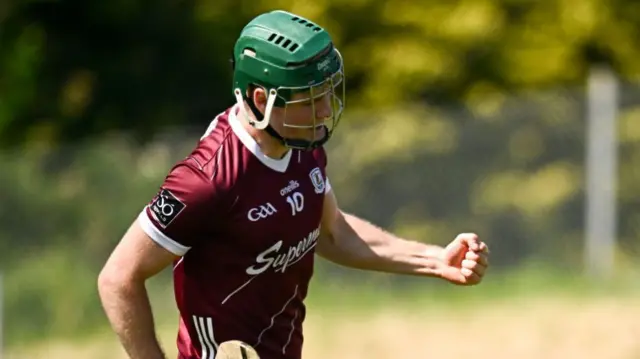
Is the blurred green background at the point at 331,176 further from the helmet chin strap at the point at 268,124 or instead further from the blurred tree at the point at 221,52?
Result: the helmet chin strap at the point at 268,124

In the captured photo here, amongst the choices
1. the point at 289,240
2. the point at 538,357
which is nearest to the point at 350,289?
the point at 538,357

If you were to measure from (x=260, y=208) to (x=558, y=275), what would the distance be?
36.4ft

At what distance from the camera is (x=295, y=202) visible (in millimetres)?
5371

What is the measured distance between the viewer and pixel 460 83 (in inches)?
858

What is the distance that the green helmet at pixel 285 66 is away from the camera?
5.09 meters

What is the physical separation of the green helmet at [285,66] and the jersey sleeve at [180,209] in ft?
1.00

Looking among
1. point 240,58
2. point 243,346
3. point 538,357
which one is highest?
point 240,58

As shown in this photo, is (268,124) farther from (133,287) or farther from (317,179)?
(133,287)

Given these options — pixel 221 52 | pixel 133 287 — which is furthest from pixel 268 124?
pixel 221 52

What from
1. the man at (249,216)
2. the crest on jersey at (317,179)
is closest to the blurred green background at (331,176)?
the crest on jersey at (317,179)

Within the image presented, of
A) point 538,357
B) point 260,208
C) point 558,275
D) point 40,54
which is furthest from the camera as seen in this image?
point 40,54

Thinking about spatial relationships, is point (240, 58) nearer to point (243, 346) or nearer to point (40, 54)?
point (243, 346)

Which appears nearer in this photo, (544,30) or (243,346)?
(243,346)

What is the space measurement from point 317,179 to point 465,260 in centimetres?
65
